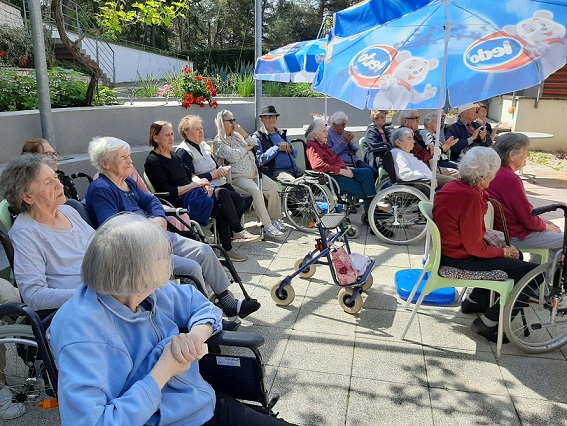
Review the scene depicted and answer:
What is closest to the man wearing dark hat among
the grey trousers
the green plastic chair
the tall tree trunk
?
the tall tree trunk

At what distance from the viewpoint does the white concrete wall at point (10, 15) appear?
11.0m

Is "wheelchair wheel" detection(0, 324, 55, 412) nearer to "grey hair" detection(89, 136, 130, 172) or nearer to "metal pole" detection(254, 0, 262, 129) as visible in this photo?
"grey hair" detection(89, 136, 130, 172)

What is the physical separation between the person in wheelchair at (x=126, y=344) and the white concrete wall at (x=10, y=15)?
40.3 ft

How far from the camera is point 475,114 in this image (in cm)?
583

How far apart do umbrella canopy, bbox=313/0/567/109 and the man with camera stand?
2.33 metres

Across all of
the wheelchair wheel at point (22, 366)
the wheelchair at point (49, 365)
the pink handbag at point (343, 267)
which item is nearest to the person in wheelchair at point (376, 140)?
the pink handbag at point (343, 267)

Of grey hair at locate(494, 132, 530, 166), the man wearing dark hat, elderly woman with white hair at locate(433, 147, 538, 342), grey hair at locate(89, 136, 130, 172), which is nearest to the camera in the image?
elderly woman with white hair at locate(433, 147, 538, 342)

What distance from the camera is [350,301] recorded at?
10.0 feet

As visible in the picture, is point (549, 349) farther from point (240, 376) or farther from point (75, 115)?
point (75, 115)

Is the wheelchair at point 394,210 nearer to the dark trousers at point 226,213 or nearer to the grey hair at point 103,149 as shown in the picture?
the dark trousers at point 226,213

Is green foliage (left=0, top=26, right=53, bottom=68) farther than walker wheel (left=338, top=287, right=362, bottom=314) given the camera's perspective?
Yes

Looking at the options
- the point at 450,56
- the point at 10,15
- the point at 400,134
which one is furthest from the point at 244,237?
the point at 10,15

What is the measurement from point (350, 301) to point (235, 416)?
1738 mm

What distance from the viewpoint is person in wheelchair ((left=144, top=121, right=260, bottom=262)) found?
3795 mm
